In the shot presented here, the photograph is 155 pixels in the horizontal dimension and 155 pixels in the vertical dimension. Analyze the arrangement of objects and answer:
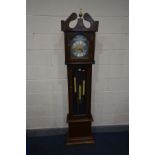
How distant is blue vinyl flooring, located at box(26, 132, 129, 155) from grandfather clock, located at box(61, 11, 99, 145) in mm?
95

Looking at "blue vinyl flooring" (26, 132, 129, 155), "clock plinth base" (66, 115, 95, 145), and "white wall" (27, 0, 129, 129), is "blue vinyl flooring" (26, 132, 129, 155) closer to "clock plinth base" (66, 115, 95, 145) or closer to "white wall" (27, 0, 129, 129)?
"clock plinth base" (66, 115, 95, 145)

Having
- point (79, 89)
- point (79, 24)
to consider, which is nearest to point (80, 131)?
point (79, 89)

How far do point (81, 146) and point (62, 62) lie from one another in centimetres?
98

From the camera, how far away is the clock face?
196cm

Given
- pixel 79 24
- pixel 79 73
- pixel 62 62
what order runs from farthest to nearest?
pixel 62 62, pixel 79 73, pixel 79 24

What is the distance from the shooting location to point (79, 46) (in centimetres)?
197

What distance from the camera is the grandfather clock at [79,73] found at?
1.93 meters

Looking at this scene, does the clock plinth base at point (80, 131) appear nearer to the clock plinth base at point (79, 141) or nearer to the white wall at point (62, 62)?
the clock plinth base at point (79, 141)

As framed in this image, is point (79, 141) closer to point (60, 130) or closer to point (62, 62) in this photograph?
point (60, 130)
